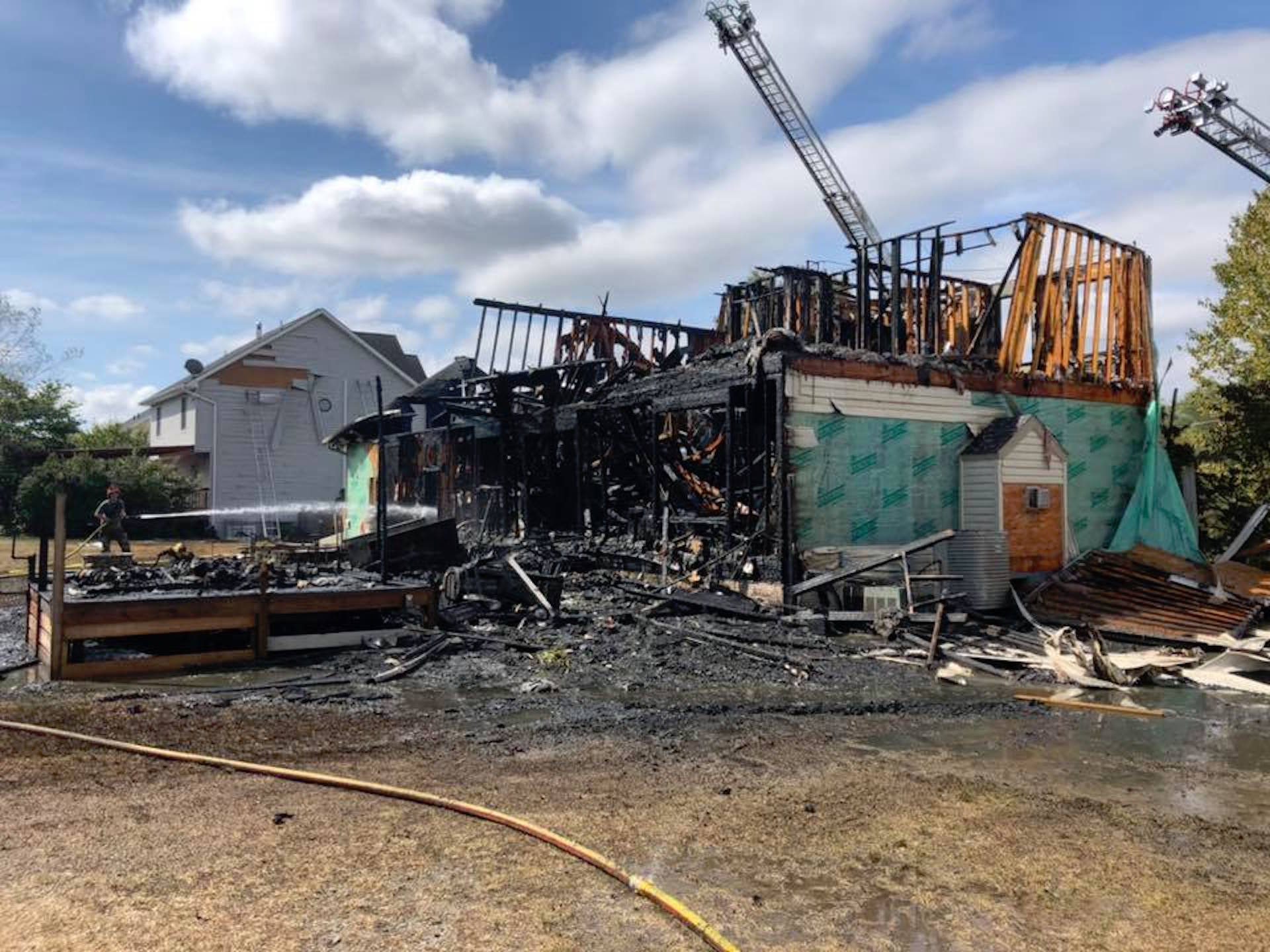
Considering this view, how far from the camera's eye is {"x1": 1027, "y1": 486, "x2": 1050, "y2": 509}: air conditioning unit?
15.2 meters

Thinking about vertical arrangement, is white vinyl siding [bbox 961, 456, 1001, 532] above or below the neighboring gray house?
below

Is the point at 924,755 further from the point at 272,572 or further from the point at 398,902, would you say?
the point at 272,572

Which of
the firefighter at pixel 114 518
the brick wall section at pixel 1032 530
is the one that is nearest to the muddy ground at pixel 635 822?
the brick wall section at pixel 1032 530

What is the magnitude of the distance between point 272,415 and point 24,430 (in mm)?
9017

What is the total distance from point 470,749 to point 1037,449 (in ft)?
39.2

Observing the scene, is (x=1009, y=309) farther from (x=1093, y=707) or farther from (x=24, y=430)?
(x=24, y=430)

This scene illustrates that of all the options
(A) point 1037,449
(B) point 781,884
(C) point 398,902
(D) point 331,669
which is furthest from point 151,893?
(A) point 1037,449

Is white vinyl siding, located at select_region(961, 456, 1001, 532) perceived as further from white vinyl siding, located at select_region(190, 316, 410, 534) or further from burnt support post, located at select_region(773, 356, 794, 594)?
white vinyl siding, located at select_region(190, 316, 410, 534)

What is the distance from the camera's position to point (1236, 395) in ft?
62.7

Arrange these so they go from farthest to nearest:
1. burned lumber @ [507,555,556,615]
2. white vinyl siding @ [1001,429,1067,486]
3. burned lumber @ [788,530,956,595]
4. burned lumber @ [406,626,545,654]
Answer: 1. white vinyl siding @ [1001,429,1067,486]
2. burned lumber @ [507,555,556,615]
3. burned lumber @ [788,530,956,595]
4. burned lumber @ [406,626,545,654]

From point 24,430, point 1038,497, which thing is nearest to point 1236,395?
point 1038,497

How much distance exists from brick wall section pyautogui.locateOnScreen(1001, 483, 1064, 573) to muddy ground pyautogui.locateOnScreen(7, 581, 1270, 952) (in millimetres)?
6198

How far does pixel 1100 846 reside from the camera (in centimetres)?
491

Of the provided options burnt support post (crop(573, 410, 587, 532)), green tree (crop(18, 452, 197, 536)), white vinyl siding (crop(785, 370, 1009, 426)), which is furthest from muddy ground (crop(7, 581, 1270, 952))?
green tree (crop(18, 452, 197, 536))
